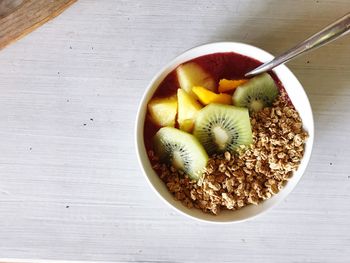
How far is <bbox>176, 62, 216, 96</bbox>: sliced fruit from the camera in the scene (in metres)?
0.95

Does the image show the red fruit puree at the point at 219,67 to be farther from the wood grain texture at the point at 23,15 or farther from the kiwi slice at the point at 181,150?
the wood grain texture at the point at 23,15

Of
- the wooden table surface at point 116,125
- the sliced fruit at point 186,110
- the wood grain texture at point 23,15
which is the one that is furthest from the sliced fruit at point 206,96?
the wood grain texture at point 23,15

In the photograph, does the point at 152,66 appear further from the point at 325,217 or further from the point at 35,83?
the point at 325,217

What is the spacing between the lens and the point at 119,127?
104cm

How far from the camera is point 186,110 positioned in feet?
3.05

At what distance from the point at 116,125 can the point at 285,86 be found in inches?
13.9

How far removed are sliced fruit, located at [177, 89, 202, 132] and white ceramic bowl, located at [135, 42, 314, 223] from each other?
61mm

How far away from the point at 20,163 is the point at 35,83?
17cm

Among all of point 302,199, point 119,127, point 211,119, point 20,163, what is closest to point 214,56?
point 211,119

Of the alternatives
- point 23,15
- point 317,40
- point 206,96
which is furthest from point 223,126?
point 23,15

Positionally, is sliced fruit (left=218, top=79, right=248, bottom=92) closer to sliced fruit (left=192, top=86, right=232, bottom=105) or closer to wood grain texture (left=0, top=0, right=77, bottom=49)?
sliced fruit (left=192, top=86, right=232, bottom=105)

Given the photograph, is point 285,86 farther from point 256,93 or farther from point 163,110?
point 163,110

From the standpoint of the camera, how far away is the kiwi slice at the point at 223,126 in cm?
92

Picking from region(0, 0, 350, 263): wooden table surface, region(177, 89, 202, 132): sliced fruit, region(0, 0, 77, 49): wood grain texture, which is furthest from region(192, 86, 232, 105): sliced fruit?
region(0, 0, 77, 49): wood grain texture
